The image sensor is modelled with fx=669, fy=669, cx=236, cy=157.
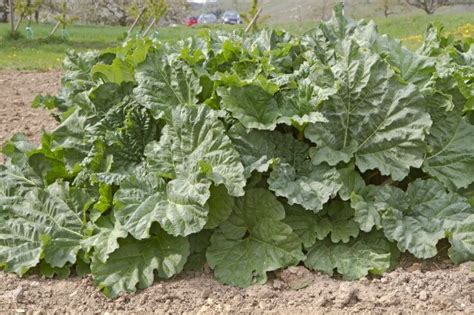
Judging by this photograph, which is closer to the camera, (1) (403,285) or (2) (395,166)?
(1) (403,285)

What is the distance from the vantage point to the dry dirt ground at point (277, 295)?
3.03 meters

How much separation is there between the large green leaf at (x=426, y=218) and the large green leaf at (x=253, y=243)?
0.51 m

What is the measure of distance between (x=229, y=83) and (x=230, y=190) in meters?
0.63

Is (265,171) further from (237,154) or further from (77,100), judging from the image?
(77,100)

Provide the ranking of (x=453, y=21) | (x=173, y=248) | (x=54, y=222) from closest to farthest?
(x=173, y=248), (x=54, y=222), (x=453, y=21)

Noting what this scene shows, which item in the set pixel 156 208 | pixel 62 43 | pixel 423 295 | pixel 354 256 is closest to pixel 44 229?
pixel 156 208

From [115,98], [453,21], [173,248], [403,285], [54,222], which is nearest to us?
[403,285]

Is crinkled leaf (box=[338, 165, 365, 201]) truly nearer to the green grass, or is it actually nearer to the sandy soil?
the sandy soil

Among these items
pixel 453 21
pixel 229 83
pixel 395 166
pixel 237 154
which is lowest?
pixel 453 21

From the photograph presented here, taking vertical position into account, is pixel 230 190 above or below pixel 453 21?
above

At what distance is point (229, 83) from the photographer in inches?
140

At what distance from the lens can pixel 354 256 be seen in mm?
3404

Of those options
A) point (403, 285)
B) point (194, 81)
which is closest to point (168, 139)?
point (194, 81)

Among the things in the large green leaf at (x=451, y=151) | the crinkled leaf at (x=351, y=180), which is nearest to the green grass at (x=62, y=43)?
the large green leaf at (x=451, y=151)
